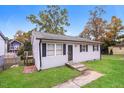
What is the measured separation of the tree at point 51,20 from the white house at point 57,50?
736 cm

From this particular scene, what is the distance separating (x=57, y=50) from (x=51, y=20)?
34.6ft

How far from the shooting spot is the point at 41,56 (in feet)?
34.6

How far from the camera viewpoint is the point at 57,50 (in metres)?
11.7

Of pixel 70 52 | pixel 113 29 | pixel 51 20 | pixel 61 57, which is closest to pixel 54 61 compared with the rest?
pixel 61 57

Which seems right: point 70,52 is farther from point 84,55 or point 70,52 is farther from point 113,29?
point 113,29

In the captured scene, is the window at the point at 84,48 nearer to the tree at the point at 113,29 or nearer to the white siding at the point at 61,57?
the white siding at the point at 61,57

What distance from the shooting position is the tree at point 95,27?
20.1 metres

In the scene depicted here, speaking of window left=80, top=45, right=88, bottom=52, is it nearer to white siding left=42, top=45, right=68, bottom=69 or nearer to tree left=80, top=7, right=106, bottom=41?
white siding left=42, top=45, right=68, bottom=69

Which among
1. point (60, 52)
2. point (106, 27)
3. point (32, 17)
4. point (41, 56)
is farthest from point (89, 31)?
point (41, 56)

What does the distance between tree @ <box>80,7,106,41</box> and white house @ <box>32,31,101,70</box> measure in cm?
551
